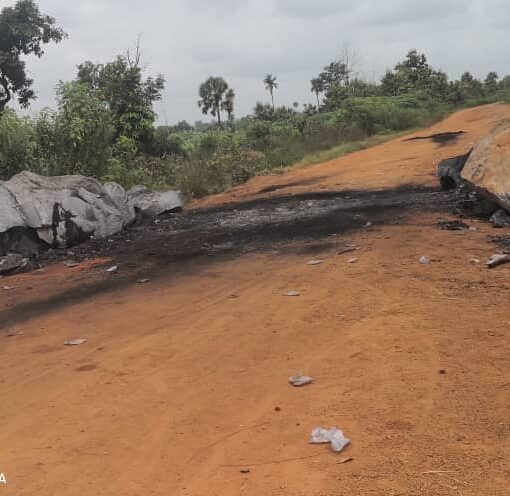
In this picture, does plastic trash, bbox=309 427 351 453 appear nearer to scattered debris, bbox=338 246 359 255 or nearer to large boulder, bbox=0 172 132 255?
scattered debris, bbox=338 246 359 255

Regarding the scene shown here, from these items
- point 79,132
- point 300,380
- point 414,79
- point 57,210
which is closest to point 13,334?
point 300,380

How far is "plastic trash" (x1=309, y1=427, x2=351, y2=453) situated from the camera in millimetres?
2629

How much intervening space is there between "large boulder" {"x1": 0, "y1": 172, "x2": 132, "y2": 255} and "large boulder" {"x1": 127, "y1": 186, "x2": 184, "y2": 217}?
0.96m

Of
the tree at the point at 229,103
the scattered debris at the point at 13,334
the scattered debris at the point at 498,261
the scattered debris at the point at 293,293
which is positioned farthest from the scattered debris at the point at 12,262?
the tree at the point at 229,103

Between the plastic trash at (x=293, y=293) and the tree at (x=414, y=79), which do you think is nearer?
the plastic trash at (x=293, y=293)

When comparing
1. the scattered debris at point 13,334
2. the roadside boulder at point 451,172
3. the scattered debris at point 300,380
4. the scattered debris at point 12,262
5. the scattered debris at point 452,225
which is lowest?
the scattered debris at point 300,380

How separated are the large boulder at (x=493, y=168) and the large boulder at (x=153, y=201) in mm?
5634

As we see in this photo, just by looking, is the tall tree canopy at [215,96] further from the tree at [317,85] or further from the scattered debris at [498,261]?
the scattered debris at [498,261]

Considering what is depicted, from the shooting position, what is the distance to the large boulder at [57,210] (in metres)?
8.02

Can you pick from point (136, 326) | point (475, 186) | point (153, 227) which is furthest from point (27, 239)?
point (475, 186)

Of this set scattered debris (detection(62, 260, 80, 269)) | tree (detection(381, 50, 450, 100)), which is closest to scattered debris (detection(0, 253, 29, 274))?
scattered debris (detection(62, 260, 80, 269))

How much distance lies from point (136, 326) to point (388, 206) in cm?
533

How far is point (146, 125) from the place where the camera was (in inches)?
793

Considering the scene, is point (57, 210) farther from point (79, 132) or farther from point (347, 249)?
point (347, 249)
